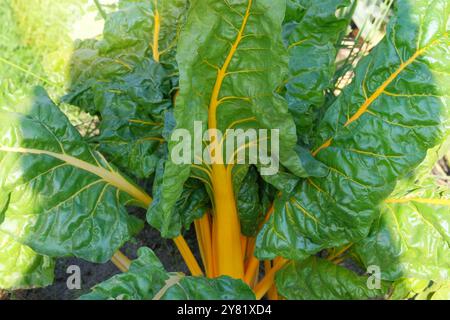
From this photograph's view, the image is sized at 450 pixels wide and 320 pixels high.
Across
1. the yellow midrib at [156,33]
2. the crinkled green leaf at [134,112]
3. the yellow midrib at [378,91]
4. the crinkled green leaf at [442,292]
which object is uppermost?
the yellow midrib at [156,33]

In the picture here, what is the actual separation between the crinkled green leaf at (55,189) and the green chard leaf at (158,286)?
20cm

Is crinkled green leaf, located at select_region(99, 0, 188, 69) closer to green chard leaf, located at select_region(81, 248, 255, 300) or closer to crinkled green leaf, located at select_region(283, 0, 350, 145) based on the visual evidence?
crinkled green leaf, located at select_region(283, 0, 350, 145)

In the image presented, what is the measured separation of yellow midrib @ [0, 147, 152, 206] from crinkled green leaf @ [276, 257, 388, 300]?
0.49m

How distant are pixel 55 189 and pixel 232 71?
56 cm

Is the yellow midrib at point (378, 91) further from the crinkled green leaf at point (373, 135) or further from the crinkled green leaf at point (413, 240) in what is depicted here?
the crinkled green leaf at point (413, 240)

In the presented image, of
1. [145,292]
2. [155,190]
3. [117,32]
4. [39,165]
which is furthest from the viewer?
[117,32]

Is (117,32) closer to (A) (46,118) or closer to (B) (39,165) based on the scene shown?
(A) (46,118)

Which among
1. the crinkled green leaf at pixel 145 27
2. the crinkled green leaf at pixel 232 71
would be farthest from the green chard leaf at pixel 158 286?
the crinkled green leaf at pixel 145 27

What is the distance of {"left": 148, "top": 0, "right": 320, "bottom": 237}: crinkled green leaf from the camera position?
3.55ft

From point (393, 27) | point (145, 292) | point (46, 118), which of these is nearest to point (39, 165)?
point (46, 118)

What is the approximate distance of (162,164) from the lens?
1.48m

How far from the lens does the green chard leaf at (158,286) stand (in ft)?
3.69

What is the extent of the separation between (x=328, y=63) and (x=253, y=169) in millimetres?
373

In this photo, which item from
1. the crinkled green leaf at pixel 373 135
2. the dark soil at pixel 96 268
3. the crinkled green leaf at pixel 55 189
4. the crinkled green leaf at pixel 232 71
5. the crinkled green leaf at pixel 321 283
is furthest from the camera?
the dark soil at pixel 96 268
